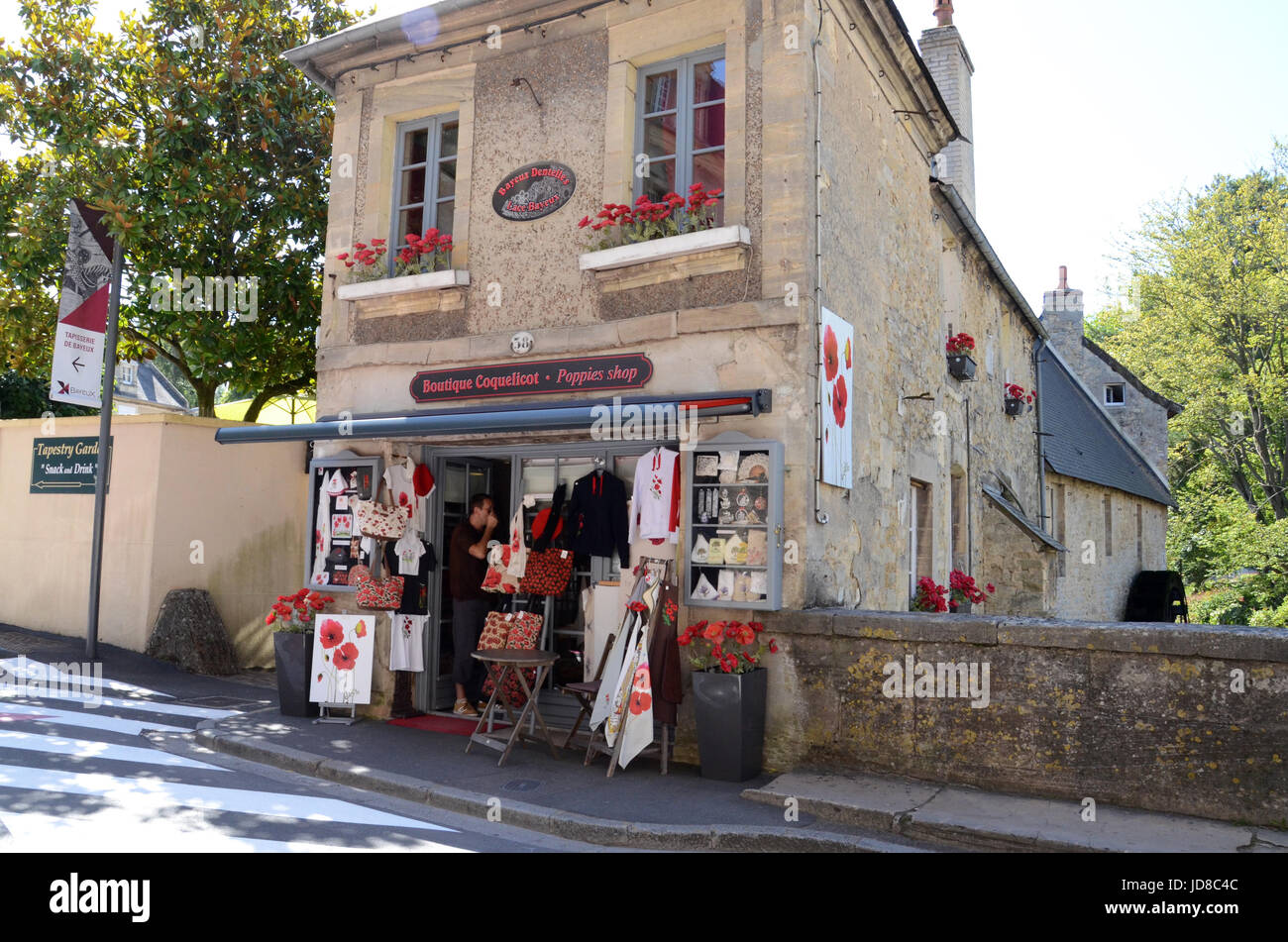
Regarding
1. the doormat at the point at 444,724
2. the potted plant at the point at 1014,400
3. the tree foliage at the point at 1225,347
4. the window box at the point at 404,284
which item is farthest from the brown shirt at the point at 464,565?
the tree foliage at the point at 1225,347

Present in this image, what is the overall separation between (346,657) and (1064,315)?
86.6 feet

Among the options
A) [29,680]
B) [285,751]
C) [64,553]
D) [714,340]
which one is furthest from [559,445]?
[64,553]

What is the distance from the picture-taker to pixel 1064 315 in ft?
93.9

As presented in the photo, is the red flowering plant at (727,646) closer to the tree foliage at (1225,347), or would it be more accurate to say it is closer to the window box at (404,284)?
the window box at (404,284)

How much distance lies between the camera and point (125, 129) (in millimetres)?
10844

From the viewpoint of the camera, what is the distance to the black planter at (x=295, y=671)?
25.9 feet

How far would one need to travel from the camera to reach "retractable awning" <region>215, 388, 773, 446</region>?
634 centimetres

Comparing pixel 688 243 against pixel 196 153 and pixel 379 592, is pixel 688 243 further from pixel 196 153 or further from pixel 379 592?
pixel 196 153

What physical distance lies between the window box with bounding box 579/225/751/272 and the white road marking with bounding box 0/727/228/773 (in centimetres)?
440

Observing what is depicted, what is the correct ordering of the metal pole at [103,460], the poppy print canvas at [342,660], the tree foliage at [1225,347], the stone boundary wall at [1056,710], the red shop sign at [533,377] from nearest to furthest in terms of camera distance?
the stone boundary wall at [1056,710] → the red shop sign at [533,377] → the poppy print canvas at [342,660] → the metal pole at [103,460] → the tree foliage at [1225,347]

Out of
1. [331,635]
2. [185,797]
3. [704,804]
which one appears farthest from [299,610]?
[704,804]

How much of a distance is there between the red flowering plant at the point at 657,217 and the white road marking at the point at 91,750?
15.3 feet

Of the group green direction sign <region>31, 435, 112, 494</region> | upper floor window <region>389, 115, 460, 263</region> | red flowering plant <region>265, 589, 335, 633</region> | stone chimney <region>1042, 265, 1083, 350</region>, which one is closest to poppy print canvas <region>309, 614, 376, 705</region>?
red flowering plant <region>265, 589, 335, 633</region>
